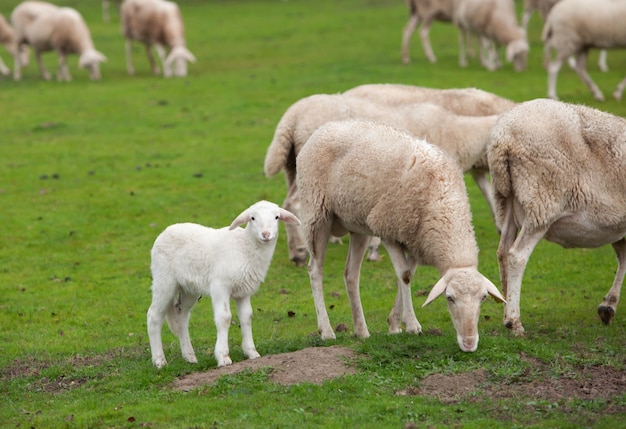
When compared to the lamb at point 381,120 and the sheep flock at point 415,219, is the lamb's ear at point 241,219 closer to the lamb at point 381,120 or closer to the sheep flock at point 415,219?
the sheep flock at point 415,219

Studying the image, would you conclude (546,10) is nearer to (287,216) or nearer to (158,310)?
(287,216)

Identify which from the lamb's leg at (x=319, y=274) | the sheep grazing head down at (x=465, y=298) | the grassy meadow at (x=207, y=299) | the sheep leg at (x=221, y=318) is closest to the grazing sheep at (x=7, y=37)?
the grassy meadow at (x=207, y=299)

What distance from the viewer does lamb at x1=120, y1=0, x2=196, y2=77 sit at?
2662 cm

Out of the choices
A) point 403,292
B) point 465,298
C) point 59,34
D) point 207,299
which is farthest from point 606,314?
point 59,34

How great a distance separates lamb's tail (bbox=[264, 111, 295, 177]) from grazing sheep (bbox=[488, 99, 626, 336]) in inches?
154

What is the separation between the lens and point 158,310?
336 inches

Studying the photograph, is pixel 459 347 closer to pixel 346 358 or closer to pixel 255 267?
pixel 346 358

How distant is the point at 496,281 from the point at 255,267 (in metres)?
4.61

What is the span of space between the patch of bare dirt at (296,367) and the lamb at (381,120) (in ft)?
15.3

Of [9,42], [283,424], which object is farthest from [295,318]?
[9,42]

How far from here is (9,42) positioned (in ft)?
96.8

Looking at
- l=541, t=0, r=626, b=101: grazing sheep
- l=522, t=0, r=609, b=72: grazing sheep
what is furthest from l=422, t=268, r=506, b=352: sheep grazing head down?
l=522, t=0, r=609, b=72: grazing sheep

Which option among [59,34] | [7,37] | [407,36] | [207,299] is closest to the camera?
[207,299]

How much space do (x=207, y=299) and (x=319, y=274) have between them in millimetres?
3063
